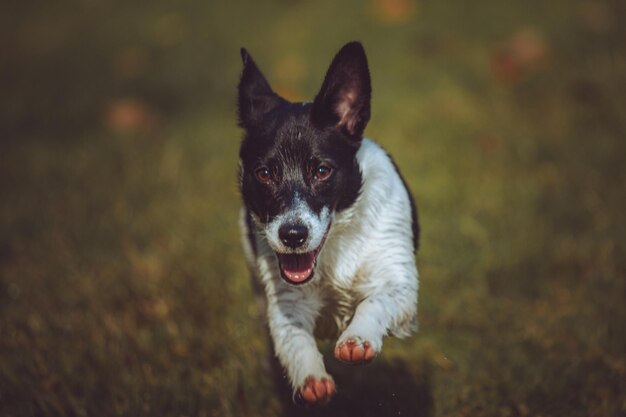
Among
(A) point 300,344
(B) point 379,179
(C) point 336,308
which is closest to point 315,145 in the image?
(B) point 379,179

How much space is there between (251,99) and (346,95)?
0.50m

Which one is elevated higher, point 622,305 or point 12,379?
point 12,379

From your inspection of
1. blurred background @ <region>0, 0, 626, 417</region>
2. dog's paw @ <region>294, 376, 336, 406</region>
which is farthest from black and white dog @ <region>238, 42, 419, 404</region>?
blurred background @ <region>0, 0, 626, 417</region>

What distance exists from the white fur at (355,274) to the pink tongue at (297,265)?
97 mm

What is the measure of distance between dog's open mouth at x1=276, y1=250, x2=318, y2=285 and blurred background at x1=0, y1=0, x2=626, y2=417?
897mm

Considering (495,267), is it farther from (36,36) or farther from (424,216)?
(36,36)

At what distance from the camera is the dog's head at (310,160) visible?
3225 mm

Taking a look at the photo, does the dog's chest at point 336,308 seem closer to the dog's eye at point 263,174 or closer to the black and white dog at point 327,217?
the black and white dog at point 327,217

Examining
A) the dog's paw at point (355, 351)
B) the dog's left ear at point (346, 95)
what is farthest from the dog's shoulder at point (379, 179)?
the dog's paw at point (355, 351)

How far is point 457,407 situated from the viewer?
3729 mm

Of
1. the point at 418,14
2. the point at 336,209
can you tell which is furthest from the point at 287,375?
the point at 418,14

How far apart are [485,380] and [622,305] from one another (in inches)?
47.0

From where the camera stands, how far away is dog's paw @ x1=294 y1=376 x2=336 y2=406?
9.34ft

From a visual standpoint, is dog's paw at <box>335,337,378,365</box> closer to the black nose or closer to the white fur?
the white fur
